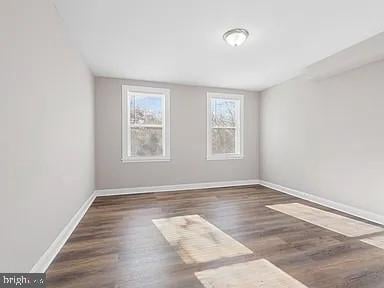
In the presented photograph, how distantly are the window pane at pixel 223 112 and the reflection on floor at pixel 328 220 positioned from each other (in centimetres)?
241

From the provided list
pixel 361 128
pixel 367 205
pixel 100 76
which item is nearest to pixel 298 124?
pixel 361 128

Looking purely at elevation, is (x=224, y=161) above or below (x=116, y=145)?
below

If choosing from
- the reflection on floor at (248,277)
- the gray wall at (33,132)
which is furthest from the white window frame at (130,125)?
the reflection on floor at (248,277)

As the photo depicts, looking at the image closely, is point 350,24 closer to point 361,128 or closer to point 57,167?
point 361,128

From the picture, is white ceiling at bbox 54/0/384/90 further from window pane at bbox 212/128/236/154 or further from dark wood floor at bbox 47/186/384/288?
dark wood floor at bbox 47/186/384/288

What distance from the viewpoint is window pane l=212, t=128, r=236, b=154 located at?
5414 millimetres

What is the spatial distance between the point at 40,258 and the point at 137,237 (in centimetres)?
95

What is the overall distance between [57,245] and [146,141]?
2.92 m

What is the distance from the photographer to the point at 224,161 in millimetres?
5418

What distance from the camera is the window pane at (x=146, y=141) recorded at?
4.81 meters

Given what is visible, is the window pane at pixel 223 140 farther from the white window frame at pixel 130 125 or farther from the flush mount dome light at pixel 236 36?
the flush mount dome light at pixel 236 36

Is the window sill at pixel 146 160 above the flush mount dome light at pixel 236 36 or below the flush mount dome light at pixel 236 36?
below

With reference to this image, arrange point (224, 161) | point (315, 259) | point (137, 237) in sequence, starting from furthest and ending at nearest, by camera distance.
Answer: point (224, 161), point (137, 237), point (315, 259)

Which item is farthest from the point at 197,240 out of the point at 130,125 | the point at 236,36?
the point at 130,125
